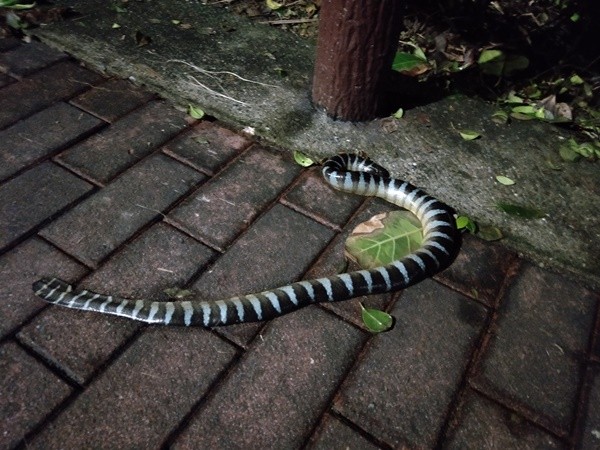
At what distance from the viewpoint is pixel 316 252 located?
10.2ft

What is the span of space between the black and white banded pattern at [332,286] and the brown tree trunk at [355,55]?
0.69m

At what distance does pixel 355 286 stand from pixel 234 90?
207 centimetres

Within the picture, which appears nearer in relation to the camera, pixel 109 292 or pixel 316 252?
pixel 109 292

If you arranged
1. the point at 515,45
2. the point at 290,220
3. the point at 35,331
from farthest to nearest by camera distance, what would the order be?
the point at 515,45 < the point at 290,220 < the point at 35,331

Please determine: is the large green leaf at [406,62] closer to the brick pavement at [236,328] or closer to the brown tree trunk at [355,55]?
the brown tree trunk at [355,55]

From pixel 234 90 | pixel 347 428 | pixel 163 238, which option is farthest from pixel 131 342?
pixel 234 90

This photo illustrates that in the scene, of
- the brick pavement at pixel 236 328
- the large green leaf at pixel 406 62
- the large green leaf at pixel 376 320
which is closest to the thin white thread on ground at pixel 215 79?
the brick pavement at pixel 236 328

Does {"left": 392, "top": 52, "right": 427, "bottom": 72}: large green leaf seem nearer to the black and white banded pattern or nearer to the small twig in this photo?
the small twig

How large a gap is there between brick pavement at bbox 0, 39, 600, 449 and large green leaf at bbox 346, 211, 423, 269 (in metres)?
0.11

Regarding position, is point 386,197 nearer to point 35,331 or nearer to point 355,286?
point 355,286

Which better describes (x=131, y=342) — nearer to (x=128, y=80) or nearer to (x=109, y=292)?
(x=109, y=292)

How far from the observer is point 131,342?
2.58m

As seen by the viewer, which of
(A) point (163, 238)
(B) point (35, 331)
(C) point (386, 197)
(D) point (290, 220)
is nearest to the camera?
(B) point (35, 331)

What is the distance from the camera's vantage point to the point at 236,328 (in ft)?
8.87
